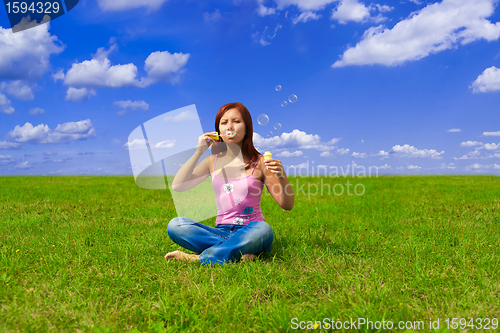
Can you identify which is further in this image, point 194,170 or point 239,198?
point 194,170

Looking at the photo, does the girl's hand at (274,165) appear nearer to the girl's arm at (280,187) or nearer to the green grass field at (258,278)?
the girl's arm at (280,187)

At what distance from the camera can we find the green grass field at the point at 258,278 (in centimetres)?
233

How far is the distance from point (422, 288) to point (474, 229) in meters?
2.81

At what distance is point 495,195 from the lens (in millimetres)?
8703

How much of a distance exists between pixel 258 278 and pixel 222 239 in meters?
0.80

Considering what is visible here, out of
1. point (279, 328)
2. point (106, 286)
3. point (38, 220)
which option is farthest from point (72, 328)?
point (38, 220)

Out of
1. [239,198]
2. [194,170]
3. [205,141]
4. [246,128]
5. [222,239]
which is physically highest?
[246,128]

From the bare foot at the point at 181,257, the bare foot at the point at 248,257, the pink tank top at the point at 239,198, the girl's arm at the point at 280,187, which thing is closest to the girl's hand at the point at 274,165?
the girl's arm at the point at 280,187

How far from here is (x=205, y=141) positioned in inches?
137

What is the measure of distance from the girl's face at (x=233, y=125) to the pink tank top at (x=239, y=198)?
41 centimetres

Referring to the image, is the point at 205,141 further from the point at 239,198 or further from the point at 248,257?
the point at 248,257

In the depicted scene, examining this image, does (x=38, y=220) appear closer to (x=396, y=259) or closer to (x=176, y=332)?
(x=176, y=332)

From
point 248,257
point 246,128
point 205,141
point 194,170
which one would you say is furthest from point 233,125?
point 248,257

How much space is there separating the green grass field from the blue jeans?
0.16 metres
